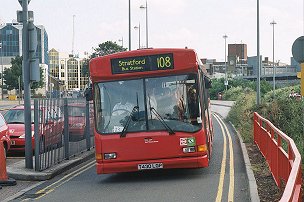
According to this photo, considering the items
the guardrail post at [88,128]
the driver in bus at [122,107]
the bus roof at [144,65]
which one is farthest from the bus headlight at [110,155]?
the guardrail post at [88,128]

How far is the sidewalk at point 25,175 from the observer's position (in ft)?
36.3

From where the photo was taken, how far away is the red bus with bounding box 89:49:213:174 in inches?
444

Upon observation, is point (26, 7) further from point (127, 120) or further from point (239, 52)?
point (239, 52)

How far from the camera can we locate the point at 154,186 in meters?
11.1

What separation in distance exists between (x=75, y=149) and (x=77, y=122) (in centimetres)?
87

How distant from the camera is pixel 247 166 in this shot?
12703 millimetres

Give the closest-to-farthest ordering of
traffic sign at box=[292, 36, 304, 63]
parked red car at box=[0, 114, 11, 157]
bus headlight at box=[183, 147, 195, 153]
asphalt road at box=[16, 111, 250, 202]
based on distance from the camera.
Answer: asphalt road at box=[16, 111, 250, 202], bus headlight at box=[183, 147, 195, 153], traffic sign at box=[292, 36, 304, 63], parked red car at box=[0, 114, 11, 157]

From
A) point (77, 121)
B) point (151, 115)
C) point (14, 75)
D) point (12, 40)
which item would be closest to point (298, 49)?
point (151, 115)

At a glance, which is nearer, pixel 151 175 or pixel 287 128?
pixel 151 175

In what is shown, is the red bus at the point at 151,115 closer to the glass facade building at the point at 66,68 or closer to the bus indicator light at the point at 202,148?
the bus indicator light at the point at 202,148

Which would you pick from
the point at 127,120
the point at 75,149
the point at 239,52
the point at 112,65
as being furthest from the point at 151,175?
the point at 239,52

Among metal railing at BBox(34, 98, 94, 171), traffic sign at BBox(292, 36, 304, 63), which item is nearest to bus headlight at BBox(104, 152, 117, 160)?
metal railing at BBox(34, 98, 94, 171)

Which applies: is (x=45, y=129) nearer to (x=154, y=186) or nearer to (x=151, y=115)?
(x=151, y=115)

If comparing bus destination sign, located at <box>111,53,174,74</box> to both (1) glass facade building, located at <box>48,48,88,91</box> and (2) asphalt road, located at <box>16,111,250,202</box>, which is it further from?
(1) glass facade building, located at <box>48,48,88,91</box>
